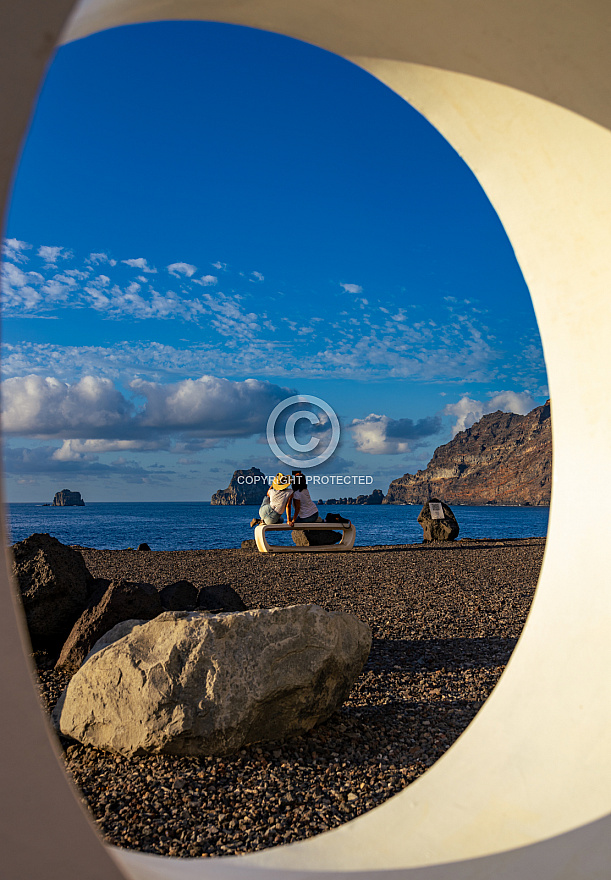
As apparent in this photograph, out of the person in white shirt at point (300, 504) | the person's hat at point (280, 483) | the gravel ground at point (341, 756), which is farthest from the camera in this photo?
the person's hat at point (280, 483)

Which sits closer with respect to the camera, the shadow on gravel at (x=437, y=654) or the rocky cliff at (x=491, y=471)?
the shadow on gravel at (x=437, y=654)

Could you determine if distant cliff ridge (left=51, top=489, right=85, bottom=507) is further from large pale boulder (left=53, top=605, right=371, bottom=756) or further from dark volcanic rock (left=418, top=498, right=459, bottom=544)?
large pale boulder (left=53, top=605, right=371, bottom=756)

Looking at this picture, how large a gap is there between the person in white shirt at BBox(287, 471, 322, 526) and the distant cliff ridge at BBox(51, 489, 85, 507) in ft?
334

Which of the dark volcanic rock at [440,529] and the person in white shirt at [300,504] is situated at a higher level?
the person in white shirt at [300,504]

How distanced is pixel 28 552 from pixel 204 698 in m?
2.71

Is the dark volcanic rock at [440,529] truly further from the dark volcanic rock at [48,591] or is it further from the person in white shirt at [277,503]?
the dark volcanic rock at [48,591]

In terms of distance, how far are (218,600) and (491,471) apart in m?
121

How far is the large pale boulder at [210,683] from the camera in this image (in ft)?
9.89

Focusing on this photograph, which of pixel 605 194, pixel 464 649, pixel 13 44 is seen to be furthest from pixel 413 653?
pixel 13 44

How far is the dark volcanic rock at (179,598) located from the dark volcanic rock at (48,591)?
0.74 m

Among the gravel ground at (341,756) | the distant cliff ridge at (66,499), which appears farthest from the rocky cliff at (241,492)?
the gravel ground at (341,756)

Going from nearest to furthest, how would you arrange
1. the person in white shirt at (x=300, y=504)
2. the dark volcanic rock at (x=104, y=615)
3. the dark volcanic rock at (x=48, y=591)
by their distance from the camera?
the dark volcanic rock at (x=104, y=615) → the dark volcanic rock at (x=48, y=591) → the person in white shirt at (x=300, y=504)

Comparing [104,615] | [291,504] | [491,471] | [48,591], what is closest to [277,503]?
[291,504]

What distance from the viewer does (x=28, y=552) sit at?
489cm
